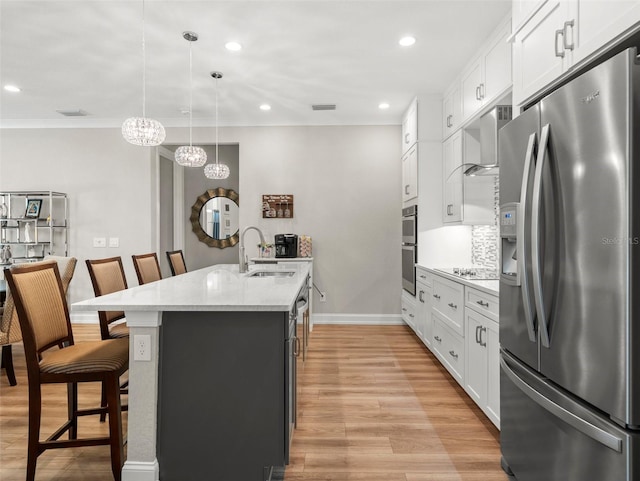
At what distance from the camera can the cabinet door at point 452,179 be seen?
146 inches

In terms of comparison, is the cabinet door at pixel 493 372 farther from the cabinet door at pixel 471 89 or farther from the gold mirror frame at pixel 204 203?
the gold mirror frame at pixel 204 203

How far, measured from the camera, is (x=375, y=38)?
10.2 ft

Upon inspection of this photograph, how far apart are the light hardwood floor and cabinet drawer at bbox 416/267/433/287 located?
0.75 meters

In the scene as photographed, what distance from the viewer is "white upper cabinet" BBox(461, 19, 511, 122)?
9.02ft

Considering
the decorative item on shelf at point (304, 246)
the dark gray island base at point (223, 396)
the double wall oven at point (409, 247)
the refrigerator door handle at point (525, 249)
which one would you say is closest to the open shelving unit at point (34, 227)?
the decorative item on shelf at point (304, 246)

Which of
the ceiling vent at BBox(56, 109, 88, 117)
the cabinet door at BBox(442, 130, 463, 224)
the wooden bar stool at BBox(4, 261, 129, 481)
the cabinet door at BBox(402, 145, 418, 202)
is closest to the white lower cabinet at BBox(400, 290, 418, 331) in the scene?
→ the cabinet door at BBox(442, 130, 463, 224)

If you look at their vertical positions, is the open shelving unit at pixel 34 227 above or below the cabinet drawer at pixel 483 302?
above

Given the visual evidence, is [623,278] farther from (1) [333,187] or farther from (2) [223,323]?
(1) [333,187]

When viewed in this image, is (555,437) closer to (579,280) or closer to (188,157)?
(579,280)

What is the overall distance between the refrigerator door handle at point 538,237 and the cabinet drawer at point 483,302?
0.70 meters

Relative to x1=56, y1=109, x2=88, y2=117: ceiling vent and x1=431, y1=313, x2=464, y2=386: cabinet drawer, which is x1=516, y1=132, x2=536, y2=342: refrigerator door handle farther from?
x1=56, y1=109, x2=88, y2=117: ceiling vent

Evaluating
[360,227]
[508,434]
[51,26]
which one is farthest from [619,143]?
[360,227]

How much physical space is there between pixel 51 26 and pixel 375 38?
253 cm

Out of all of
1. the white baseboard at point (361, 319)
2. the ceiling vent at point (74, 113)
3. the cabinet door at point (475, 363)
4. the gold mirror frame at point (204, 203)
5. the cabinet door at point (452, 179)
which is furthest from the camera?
the gold mirror frame at point (204, 203)
